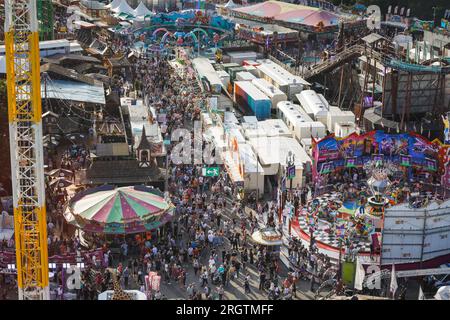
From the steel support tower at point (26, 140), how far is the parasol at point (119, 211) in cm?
592

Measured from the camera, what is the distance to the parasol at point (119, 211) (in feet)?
96.0

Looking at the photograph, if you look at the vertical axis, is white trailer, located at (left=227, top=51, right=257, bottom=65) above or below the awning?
below

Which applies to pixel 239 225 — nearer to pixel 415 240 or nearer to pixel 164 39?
pixel 415 240

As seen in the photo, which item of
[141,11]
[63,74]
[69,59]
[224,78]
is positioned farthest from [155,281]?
[141,11]

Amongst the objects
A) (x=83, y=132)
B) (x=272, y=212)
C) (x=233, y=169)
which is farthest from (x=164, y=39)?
(x=272, y=212)

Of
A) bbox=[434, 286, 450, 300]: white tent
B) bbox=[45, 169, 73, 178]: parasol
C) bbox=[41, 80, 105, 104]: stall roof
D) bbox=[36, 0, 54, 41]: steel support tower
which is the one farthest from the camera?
bbox=[36, 0, 54, 41]: steel support tower

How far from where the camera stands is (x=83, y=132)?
4125 cm

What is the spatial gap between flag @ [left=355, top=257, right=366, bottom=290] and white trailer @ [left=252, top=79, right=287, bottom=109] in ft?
70.3

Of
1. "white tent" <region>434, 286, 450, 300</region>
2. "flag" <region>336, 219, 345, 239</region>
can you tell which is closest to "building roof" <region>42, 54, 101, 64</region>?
"flag" <region>336, 219, 345, 239</region>

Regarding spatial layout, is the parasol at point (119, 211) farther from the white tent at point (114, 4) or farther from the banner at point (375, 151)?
the white tent at point (114, 4)

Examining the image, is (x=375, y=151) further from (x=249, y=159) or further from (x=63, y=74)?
(x=63, y=74)

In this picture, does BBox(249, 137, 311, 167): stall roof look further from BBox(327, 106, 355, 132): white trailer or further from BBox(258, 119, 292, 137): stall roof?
BBox(327, 106, 355, 132): white trailer

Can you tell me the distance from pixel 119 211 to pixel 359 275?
29.0ft

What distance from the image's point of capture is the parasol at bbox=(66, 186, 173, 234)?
29.3 m
